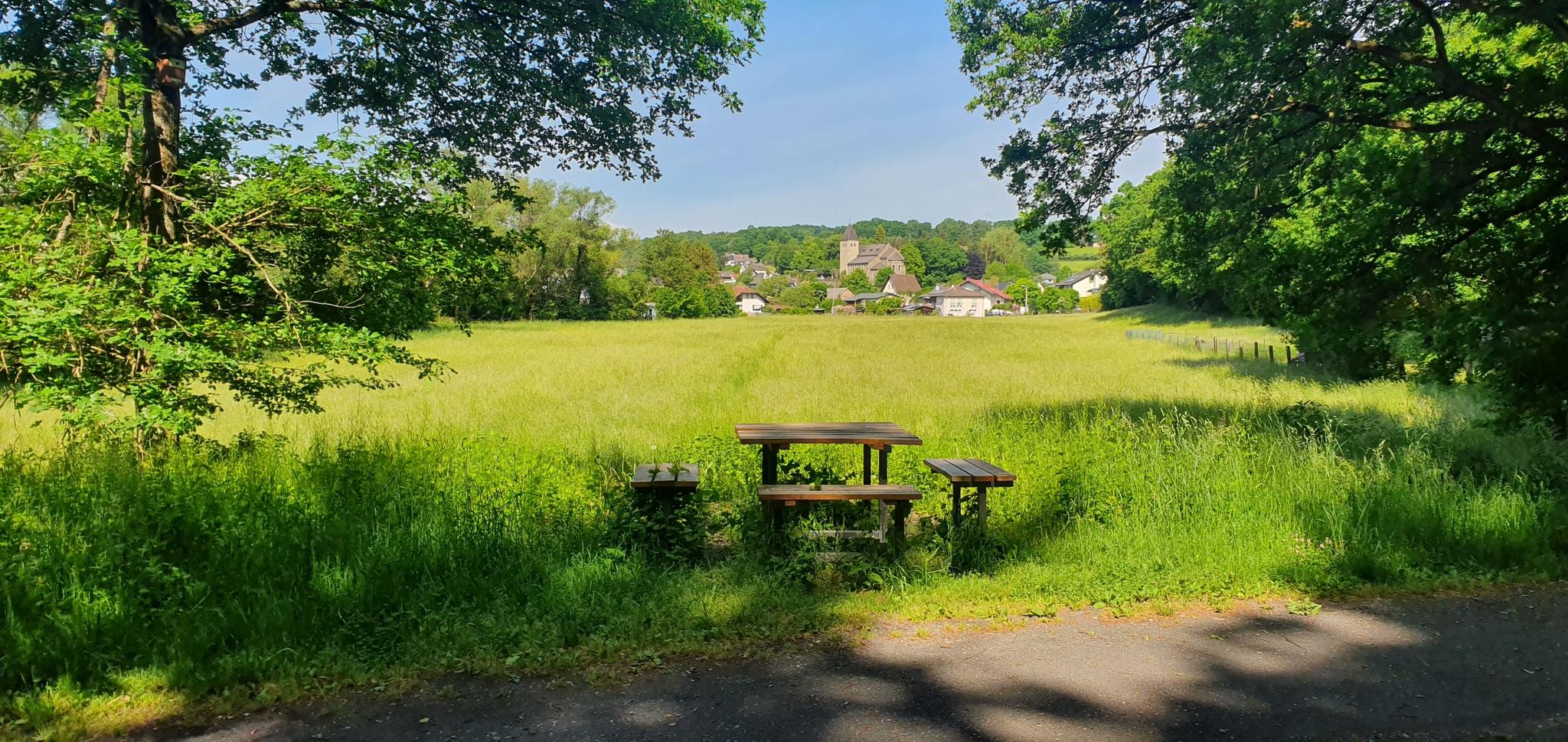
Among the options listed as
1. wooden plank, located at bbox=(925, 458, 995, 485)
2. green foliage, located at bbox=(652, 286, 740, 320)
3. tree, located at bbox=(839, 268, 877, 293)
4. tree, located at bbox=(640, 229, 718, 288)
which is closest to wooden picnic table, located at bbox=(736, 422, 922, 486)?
wooden plank, located at bbox=(925, 458, 995, 485)

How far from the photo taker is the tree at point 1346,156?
25.5 feet

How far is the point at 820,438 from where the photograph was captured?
21.7 feet

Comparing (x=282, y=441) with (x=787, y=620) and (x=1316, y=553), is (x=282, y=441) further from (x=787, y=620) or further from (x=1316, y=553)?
(x=1316, y=553)

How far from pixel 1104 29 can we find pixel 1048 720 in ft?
32.5

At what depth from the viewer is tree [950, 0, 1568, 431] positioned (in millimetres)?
7758

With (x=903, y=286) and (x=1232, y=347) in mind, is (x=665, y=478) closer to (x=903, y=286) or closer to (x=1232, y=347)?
(x=1232, y=347)

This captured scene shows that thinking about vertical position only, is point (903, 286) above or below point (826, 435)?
above

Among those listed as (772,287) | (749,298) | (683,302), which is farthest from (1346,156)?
(772,287)

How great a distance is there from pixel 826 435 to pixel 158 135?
6.13 m

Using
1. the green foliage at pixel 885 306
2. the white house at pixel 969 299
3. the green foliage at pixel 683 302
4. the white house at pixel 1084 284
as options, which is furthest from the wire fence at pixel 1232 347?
the white house at pixel 969 299

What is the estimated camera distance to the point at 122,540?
5.16 metres

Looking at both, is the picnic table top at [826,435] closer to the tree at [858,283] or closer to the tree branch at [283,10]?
the tree branch at [283,10]

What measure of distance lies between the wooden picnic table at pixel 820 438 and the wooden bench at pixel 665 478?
575mm

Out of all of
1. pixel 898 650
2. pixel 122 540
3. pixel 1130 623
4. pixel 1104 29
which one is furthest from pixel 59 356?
pixel 1104 29
